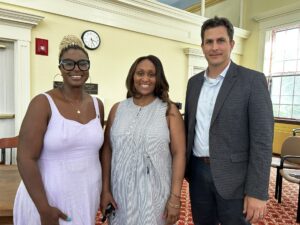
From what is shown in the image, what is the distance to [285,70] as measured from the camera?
6.07 meters

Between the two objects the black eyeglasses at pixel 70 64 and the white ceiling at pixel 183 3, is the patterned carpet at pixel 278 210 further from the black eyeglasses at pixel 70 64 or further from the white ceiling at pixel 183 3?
the white ceiling at pixel 183 3

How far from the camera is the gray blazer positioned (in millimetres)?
1251

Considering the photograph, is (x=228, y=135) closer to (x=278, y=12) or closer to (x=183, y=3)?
(x=278, y=12)

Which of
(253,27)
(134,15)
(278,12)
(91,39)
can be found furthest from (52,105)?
(253,27)

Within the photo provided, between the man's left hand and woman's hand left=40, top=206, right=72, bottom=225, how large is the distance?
2.96ft

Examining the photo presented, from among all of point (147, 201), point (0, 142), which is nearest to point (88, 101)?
point (147, 201)

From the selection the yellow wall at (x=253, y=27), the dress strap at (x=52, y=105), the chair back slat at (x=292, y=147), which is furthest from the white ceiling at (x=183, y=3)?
the dress strap at (x=52, y=105)

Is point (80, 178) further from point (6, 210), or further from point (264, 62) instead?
point (264, 62)

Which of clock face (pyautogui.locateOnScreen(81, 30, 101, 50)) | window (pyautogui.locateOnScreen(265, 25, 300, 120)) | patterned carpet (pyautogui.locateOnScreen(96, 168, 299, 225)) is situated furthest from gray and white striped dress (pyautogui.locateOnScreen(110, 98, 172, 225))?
window (pyautogui.locateOnScreen(265, 25, 300, 120))

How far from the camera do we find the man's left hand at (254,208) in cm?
126

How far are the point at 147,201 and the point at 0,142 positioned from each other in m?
1.66

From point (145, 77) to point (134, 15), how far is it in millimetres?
3591

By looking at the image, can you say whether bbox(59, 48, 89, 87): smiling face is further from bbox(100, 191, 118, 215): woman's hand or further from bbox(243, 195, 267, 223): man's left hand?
bbox(243, 195, 267, 223): man's left hand

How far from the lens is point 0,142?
2.33 metres
